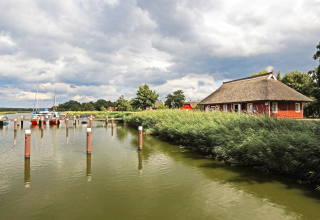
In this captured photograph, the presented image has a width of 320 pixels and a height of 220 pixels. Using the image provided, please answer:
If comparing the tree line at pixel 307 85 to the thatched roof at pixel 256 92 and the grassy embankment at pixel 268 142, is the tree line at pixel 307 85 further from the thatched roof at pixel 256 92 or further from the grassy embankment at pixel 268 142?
the grassy embankment at pixel 268 142

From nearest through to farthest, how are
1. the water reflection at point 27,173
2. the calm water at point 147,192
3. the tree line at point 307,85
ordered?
the calm water at point 147,192
the water reflection at point 27,173
the tree line at point 307,85

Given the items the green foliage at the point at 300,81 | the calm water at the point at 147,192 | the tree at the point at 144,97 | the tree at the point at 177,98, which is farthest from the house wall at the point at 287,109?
the tree at the point at 177,98

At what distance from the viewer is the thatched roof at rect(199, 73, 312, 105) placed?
2550 cm

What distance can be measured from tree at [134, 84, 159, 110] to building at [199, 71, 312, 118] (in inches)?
962

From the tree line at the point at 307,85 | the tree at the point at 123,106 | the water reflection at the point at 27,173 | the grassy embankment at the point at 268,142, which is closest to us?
the grassy embankment at the point at 268,142

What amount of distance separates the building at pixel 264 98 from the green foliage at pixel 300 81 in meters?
11.4

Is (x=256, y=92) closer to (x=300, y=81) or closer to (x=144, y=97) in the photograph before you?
(x=300, y=81)

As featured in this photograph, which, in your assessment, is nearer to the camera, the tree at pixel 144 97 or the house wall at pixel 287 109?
the house wall at pixel 287 109

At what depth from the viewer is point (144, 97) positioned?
53.5 meters

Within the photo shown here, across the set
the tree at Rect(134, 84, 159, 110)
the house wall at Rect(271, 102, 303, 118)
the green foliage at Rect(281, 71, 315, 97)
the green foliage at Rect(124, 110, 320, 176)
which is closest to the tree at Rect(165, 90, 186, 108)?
the tree at Rect(134, 84, 159, 110)

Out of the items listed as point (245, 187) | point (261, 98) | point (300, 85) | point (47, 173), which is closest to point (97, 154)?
point (47, 173)

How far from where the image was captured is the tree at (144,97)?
5347cm

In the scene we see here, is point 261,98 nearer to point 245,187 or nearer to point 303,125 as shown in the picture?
point 303,125

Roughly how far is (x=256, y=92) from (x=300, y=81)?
19141mm
